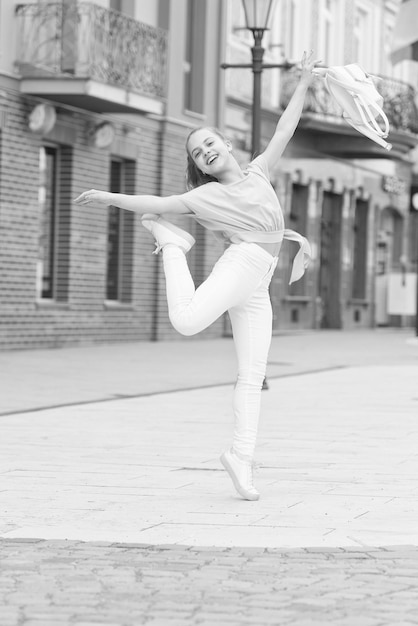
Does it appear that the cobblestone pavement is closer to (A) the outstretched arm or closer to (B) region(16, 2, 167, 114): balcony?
(A) the outstretched arm

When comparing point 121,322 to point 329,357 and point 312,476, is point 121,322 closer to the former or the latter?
point 329,357

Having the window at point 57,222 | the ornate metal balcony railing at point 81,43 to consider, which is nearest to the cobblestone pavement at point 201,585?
the ornate metal balcony railing at point 81,43

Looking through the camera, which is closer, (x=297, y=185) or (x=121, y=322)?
(x=121, y=322)

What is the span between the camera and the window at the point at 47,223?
77.8ft

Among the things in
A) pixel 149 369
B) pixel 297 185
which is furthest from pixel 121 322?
pixel 297 185

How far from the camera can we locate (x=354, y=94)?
768 cm

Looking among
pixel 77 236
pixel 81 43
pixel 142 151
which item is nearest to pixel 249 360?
pixel 81 43

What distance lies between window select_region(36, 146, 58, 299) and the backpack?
16.1 m

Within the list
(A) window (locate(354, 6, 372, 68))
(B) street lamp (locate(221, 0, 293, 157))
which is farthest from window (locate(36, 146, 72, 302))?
(A) window (locate(354, 6, 372, 68))

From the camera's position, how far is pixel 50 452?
9570 mm

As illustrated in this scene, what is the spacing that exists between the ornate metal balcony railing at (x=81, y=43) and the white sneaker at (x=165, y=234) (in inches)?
597

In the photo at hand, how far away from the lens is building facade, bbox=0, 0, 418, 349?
2252cm

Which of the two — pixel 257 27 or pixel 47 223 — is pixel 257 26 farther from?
pixel 47 223

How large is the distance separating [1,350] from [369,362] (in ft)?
16.5
